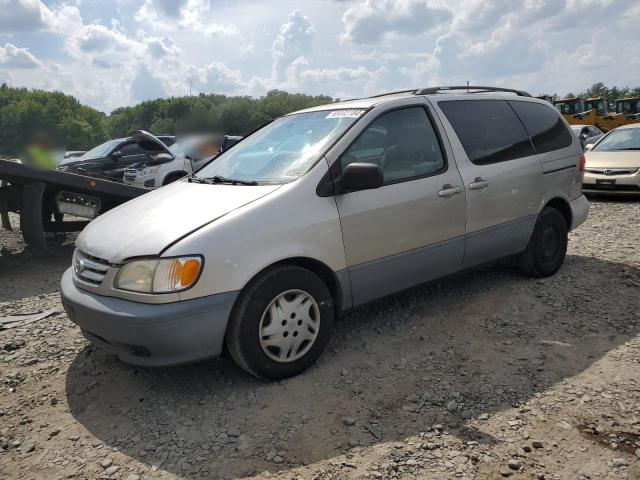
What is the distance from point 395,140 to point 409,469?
2244 millimetres

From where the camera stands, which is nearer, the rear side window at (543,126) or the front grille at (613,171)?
the rear side window at (543,126)

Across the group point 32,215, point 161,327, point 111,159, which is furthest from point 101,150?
point 161,327

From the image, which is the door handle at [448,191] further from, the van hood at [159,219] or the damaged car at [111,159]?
the damaged car at [111,159]

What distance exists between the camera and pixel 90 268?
320 cm

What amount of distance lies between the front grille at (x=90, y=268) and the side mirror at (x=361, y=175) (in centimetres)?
152

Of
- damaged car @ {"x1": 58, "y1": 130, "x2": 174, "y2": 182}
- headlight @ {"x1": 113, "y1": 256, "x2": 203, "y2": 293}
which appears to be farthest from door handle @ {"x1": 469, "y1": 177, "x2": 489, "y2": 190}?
damaged car @ {"x1": 58, "y1": 130, "x2": 174, "y2": 182}

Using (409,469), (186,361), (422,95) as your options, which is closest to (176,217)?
(186,361)

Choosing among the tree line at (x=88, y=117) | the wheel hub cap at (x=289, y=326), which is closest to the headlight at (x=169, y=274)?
the wheel hub cap at (x=289, y=326)

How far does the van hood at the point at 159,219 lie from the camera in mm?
2986

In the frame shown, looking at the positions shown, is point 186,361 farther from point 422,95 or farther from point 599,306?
point 599,306

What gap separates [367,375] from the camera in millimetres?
3354

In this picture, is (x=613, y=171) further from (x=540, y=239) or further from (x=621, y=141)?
(x=540, y=239)

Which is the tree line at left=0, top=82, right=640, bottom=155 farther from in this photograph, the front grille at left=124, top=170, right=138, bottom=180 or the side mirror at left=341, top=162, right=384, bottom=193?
the side mirror at left=341, top=162, right=384, bottom=193

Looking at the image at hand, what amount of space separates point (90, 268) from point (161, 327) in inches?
29.0
